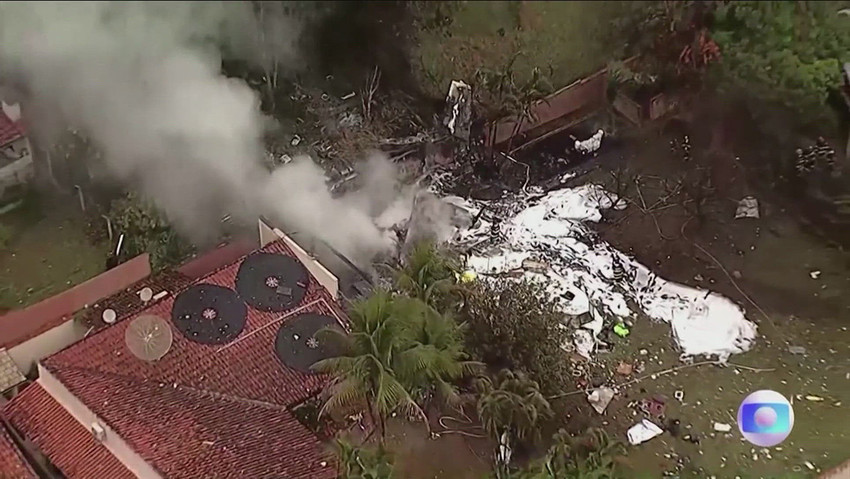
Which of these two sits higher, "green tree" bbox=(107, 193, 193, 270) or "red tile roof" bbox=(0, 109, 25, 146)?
"red tile roof" bbox=(0, 109, 25, 146)

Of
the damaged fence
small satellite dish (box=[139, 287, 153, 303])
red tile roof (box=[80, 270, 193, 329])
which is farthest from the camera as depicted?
the damaged fence

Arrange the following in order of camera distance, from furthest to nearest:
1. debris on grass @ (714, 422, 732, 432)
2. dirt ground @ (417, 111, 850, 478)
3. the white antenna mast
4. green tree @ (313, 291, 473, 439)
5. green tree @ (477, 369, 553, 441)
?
1. the white antenna mast
2. debris on grass @ (714, 422, 732, 432)
3. dirt ground @ (417, 111, 850, 478)
4. green tree @ (477, 369, 553, 441)
5. green tree @ (313, 291, 473, 439)

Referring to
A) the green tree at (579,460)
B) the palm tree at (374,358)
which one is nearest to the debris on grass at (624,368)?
the green tree at (579,460)

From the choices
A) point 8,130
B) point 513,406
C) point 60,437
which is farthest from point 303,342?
point 8,130

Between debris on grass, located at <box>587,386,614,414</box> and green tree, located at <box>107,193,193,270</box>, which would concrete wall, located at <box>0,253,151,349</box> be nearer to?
green tree, located at <box>107,193,193,270</box>


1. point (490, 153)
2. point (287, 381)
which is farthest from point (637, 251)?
point (287, 381)

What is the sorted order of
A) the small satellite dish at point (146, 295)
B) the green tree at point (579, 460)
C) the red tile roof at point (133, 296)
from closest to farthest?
the green tree at point (579, 460) < the red tile roof at point (133, 296) < the small satellite dish at point (146, 295)

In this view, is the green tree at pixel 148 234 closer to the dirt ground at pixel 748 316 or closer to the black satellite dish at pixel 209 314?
the black satellite dish at pixel 209 314

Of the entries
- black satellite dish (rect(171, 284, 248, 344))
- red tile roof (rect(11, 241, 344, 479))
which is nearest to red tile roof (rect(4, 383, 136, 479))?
red tile roof (rect(11, 241, 344, 479))

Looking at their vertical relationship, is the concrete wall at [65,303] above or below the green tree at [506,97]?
below
